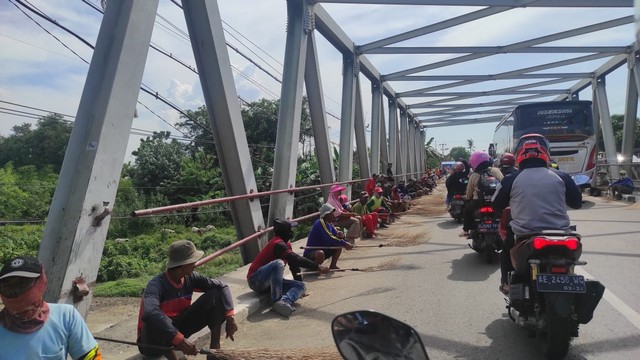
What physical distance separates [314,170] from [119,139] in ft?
57.9

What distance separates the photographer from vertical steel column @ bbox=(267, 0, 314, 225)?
885 centimetres

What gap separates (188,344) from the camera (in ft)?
10.7

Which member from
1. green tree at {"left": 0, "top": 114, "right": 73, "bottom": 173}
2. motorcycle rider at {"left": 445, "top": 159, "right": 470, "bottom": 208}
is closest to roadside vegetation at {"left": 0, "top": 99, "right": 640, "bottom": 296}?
green tree at {"left": 0, "top": 114, "right": 73, "bottom": 173}

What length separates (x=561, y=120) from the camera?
51.3 feet

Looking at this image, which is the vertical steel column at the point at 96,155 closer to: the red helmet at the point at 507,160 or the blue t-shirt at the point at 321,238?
the blue t-shirt at the point at 321,238

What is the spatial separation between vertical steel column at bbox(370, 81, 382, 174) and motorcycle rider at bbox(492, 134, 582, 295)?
44.5 feet

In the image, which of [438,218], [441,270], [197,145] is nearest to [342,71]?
[438,218]

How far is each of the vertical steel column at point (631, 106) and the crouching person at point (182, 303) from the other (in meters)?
18.3

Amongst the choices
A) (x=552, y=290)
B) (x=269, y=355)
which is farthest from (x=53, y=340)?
(x=552, y=290)

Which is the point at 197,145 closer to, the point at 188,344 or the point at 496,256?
the point at 496,256

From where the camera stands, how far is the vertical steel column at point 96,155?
4098mm

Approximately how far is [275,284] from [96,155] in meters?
2.31

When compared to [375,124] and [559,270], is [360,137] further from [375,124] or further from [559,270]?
[559,270]

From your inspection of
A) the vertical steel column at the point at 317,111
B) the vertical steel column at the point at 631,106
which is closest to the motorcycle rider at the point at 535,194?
the vertical steel column at the point at 317,111
